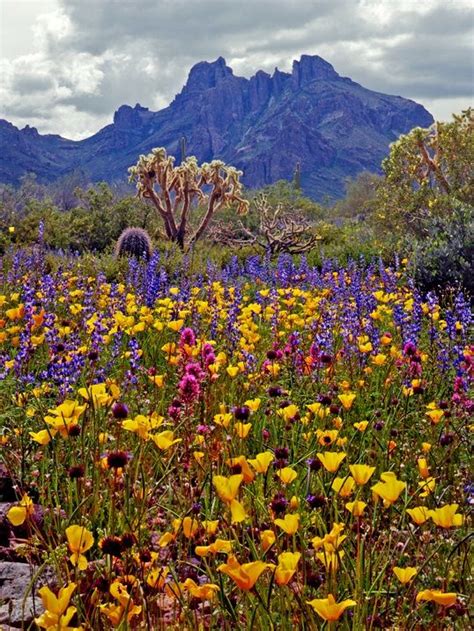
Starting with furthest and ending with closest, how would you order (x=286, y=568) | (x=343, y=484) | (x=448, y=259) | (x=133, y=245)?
(x=133, y=245) < (x=448, y=259) < (x=343, y=484) < (x=286, y=568)

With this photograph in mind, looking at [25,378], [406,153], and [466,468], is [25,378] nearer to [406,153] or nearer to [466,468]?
[466,468]

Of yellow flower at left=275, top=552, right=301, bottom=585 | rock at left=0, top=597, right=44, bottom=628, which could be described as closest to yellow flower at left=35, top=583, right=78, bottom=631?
yellow flower at left=275, top=552, right=301, bottom=585

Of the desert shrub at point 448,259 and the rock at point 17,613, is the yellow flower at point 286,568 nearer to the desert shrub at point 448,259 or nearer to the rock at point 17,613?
the rock at point 17,613

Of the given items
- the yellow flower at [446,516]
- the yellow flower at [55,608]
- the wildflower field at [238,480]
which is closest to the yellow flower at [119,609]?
the wildflower field at [238,480]

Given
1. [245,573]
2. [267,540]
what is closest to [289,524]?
[267,540]

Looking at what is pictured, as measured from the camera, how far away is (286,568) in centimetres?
154

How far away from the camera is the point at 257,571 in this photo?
1385 mm

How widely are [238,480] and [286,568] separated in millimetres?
256

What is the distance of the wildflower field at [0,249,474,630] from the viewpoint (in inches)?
71.2

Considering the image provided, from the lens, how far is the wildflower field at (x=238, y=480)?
181cm

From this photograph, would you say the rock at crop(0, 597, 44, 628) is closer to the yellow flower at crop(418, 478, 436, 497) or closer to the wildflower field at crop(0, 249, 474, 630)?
the wildflower field at crop(0, 249, 474, 630)

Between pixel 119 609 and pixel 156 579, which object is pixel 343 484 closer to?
pixel 156 579

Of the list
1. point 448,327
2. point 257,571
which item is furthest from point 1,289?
point 257,571

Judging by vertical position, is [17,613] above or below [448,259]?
below
